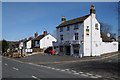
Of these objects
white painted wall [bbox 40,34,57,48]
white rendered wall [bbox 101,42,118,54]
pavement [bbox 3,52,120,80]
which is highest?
white painted wall [bbox 40,34,57,48]

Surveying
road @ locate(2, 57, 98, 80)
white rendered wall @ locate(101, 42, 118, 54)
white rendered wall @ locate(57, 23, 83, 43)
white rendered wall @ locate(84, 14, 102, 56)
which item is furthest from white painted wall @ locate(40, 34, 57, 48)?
road @ locate(2, 57, 98, 80)

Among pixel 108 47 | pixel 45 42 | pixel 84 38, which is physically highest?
pixel 84 38

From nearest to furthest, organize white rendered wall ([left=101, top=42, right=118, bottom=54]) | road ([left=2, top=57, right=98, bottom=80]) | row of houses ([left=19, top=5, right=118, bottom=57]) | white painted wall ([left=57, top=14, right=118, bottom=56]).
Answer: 1. road ([left=2, top=57, right=98, bottom=80])
2. white painted wall ([left=57, top=14, right=118, bottom=56])
3. row of houses ([left=19, top=5, right=118, bottom=57])
4. white rendered wall ([left=101, top=42, right=118, bottom=54])

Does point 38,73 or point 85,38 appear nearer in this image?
point 38,73

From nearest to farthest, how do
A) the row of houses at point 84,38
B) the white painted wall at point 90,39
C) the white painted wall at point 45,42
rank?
1. the white painted wall at point 90,39
2. the row of houses at point 84,38
3. the white painted wall at point 45,42

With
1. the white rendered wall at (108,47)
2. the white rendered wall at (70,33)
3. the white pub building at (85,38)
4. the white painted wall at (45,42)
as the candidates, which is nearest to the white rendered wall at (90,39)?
the white pub building at (85,38)

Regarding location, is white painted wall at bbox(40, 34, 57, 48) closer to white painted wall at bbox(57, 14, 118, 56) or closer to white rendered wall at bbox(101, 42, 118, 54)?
white painted wall at bbox(57, 14, 118, 56)

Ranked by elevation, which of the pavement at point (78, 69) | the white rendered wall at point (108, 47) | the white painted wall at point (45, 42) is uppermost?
the white painted wall at point (45, 42)

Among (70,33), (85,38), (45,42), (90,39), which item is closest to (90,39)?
(90,39)

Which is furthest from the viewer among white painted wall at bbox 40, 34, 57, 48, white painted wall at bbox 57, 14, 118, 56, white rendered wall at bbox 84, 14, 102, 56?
white painted wall at bbox 40, 34, 57, 48

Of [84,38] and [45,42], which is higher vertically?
[84,38]

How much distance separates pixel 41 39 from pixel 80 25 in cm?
2991

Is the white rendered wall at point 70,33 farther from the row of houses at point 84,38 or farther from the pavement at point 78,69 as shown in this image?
the pavement at point 78,69

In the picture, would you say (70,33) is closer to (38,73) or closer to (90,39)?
(90,39)
